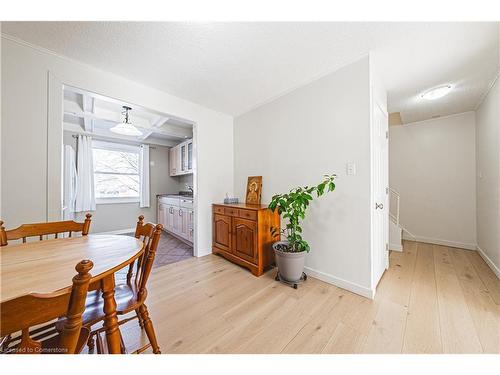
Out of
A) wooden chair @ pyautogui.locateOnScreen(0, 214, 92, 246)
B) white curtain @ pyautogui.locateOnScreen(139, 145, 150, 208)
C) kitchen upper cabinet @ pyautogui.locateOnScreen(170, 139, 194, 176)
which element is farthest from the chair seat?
white curtain @ pyautogui.locateOnScreen(139, 145, 150, 208)

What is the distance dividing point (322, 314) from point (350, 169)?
134cm

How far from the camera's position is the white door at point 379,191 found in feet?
6.22

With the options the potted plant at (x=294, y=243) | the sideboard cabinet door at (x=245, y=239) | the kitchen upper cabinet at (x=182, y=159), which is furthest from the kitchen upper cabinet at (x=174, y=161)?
the potted plant at (x=294, y=243)

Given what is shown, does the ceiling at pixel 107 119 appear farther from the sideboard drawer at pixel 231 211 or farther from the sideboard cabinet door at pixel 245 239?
the sideboard cabinet door at pixel 245 239

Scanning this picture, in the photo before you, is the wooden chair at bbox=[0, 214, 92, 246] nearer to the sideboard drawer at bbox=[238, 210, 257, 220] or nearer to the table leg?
the table leg

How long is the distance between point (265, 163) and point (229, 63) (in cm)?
132

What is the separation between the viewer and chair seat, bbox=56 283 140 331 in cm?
95

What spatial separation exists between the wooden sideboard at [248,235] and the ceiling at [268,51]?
5.15ft

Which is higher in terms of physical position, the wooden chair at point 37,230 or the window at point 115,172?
the window at point 115,172

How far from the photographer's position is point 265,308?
1.66m

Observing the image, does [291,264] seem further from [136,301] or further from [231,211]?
[136,301]

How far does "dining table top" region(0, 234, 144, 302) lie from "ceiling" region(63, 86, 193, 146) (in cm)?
173
